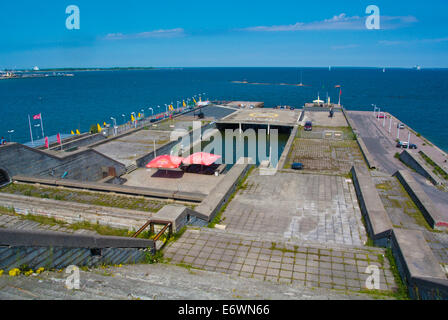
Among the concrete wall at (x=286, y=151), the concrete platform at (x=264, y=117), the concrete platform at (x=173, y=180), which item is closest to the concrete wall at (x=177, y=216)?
the concrete platform at (x=173, y=180)

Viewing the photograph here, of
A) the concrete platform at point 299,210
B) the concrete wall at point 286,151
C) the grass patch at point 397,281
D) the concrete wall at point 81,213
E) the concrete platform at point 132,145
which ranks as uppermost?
the concrete wall at point 81,213

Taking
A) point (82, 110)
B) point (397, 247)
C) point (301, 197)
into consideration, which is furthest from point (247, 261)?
point (82, 110)

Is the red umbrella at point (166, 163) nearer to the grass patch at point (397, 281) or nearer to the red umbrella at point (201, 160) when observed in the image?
the red umbrella at point (201, 160)

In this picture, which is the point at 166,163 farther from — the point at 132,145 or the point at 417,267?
the point at 417,267

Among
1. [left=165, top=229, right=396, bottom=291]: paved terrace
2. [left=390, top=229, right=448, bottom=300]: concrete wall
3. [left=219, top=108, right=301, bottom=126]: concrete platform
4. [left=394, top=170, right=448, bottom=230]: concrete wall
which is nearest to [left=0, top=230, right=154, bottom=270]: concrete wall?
[left=165, top=229, right=396, bottom=291]: paved terrace

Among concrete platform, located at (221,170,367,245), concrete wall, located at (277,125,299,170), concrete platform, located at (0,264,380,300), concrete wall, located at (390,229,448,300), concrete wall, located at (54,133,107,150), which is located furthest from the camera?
concrete wall, located at (54,133,107,150)

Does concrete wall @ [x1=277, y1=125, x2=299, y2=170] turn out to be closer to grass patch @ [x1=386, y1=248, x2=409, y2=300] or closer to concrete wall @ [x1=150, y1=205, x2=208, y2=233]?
concrete wall @ [x1=150, y1=205, x2=208, y2=233]

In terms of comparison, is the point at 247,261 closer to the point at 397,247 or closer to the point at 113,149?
the point at 397,247

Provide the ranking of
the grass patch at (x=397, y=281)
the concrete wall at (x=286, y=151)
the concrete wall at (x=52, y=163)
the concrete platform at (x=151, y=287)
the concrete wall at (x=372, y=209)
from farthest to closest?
the concrete wall at (x=286, y=151) < the concrete wall at (x=52, y=163) < the concrete wall at (x=372, y=209) < the grass patch at (x=397, y=281) < the concrete platform at (x=151, y=287)
